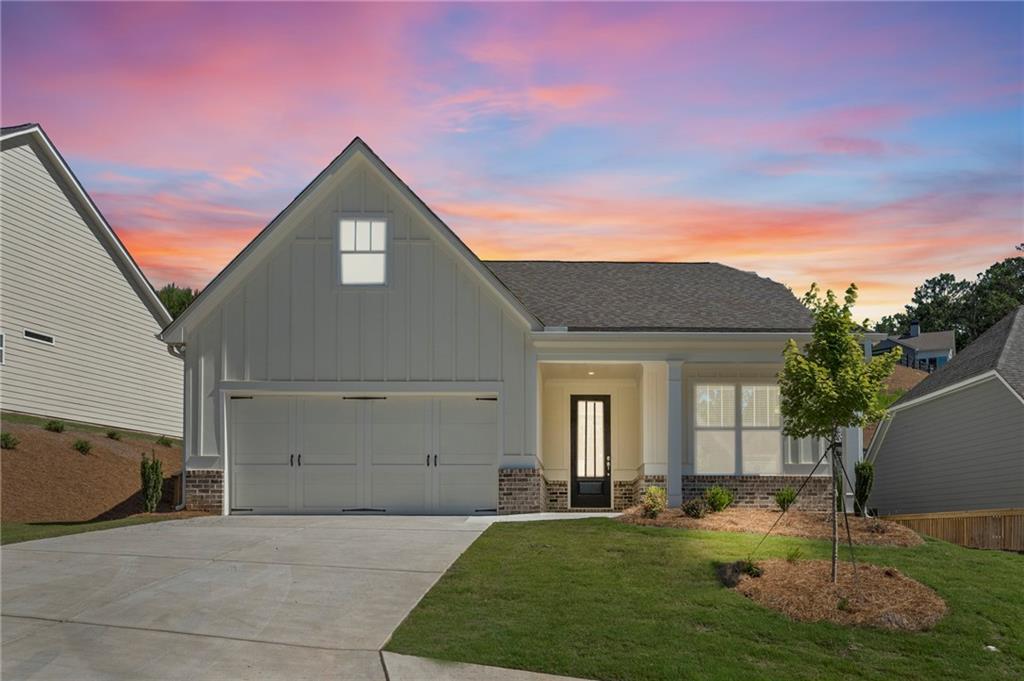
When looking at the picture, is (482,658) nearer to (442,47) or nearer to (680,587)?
(680,587)

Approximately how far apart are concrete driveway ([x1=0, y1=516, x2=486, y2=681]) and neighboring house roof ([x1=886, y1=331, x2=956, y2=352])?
61.7 meters

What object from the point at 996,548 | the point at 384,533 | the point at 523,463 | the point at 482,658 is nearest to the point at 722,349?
the point at 523,463

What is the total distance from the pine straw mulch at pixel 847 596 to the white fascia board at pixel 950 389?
10713mm

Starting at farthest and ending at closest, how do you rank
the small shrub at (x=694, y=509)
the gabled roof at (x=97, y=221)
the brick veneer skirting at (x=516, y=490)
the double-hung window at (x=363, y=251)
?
1. the gabled roof at (x=97, y=221)
2. the double-hung window at (x=363, y=251)
3. the brick veneer skirting at (x=516, y=490)
4. the small shrub at (x=694, y=509)

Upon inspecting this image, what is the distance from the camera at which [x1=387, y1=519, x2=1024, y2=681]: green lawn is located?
34.2 feet

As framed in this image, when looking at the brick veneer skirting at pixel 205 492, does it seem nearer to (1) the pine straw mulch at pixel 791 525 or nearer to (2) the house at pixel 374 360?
(2) the house at pixel 374 360

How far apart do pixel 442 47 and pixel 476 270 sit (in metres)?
4.40

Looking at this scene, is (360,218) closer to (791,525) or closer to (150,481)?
(150,481)

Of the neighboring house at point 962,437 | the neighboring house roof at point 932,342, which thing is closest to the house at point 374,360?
the neighboring house at point 962,437

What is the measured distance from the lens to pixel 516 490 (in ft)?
65.8

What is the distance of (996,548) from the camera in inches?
683

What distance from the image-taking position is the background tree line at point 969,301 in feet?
228

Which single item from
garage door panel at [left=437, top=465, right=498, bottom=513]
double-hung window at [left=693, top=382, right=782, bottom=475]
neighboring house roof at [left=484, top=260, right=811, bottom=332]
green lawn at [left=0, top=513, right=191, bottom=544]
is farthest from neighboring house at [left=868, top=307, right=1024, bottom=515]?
green lawn at [left=0, top=513, right=191, bottom=544]

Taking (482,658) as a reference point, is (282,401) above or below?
above
